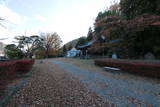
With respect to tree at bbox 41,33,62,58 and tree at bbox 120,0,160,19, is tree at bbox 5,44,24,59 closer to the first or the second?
tree at bbox 41,33,62,58

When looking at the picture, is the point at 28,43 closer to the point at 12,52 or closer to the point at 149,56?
the point at 12,52

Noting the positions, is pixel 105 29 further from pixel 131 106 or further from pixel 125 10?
pixel 131 106

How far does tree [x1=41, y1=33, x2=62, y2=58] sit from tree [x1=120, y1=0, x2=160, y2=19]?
104 ft

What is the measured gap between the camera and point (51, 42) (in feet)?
139

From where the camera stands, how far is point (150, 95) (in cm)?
443

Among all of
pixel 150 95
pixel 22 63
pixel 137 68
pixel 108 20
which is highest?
pixel 108 20

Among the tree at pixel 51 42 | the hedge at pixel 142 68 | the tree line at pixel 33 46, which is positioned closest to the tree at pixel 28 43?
the tree line at pixel 33 46

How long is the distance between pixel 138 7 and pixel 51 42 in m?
34.0

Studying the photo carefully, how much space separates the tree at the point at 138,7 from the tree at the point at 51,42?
104 feet

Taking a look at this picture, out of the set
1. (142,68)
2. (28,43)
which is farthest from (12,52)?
(142,68)

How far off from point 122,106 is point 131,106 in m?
0.29

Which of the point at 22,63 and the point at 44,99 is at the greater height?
the point at 22,63

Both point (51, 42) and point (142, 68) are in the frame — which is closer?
point (142, 68)

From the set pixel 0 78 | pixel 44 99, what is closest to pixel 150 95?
pixel 44 99
